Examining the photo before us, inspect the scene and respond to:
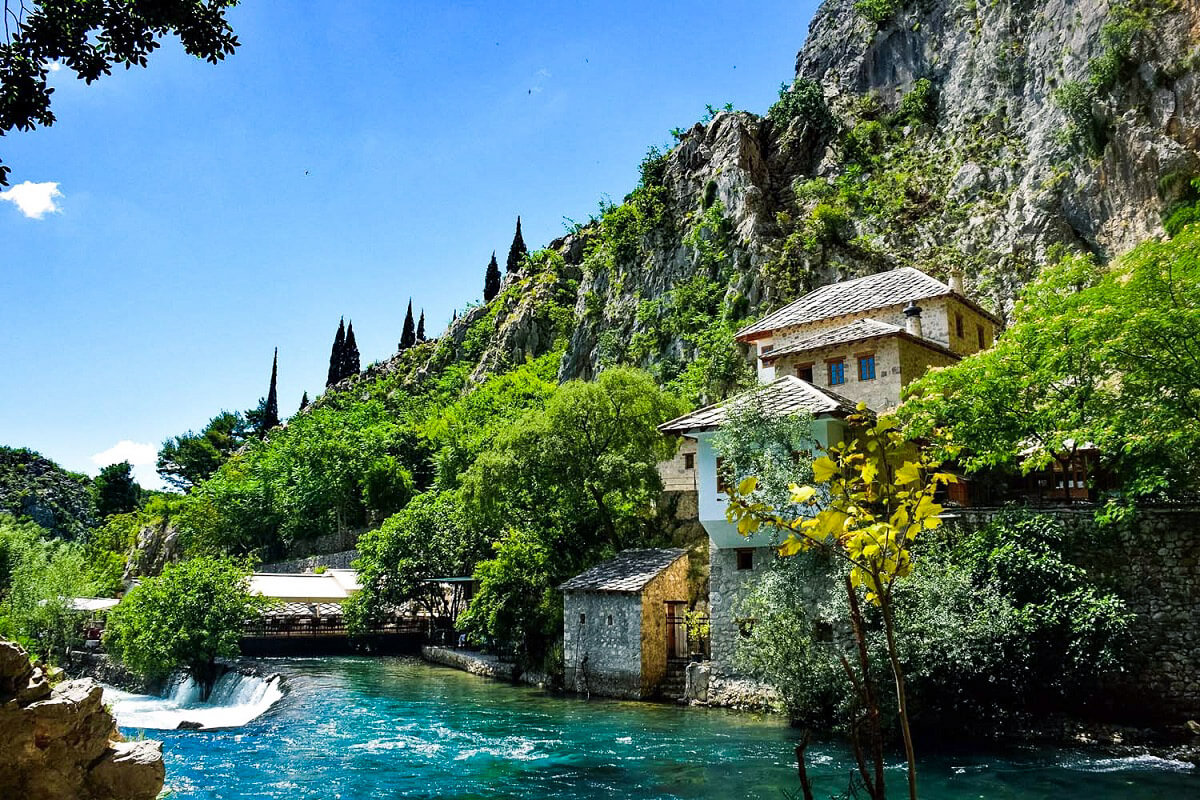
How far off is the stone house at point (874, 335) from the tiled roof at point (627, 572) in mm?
7544

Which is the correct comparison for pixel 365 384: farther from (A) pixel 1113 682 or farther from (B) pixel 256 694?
(A) pixel 1113 682

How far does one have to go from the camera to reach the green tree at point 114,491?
88.4m

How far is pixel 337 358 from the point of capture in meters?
124

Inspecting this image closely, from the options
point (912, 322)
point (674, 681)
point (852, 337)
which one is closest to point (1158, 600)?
point (674, 681)

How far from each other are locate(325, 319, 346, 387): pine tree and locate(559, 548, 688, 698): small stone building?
104802mm

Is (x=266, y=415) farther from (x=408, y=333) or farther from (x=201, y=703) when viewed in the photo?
(x=201, y=703)

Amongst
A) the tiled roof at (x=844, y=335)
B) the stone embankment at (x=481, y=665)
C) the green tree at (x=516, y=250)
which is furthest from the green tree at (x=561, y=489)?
the green tree at (x=516, y=250)

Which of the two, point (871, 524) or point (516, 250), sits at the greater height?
point (516, 250)

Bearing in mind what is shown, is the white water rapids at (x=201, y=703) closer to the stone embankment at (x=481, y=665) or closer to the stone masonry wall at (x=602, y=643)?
the stone embankment at (x=481, y=665)

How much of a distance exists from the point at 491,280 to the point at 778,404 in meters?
86.2

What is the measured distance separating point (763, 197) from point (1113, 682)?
3632cm

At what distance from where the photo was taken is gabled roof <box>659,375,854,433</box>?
20.6 metres

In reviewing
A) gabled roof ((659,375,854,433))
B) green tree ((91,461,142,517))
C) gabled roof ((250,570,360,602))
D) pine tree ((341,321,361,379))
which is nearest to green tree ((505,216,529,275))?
pine tree ((341,321,361,379))

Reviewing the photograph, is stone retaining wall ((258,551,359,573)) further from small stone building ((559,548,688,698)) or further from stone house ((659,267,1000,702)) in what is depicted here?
small stone building ((559,548,688,698))
